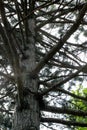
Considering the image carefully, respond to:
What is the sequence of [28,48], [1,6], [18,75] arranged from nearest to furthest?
[1,6] < [18,75] < [28,48]

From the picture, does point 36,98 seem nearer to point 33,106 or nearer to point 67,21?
point 33,106

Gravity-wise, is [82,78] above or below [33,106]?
above

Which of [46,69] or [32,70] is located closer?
[32,70]

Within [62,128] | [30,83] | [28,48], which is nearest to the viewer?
[30,83]

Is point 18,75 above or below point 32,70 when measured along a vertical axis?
below

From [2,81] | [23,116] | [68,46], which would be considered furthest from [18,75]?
[68,46]

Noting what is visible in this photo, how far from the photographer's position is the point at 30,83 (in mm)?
3473

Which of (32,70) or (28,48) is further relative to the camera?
(28,48)

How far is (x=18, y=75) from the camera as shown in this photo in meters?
2.87

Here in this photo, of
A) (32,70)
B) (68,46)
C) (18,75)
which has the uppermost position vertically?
(68,46)

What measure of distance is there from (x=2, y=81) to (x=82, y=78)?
5.35ft

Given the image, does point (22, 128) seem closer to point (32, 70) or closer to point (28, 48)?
point (32, 70)

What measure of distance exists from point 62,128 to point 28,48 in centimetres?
148

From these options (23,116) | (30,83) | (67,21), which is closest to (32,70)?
(30,83)
